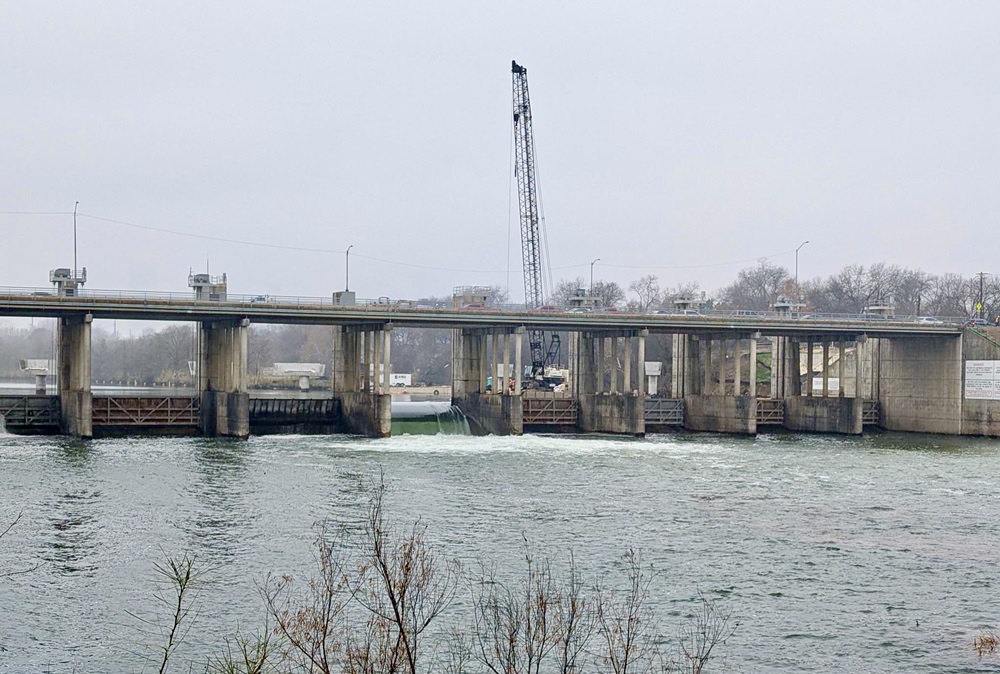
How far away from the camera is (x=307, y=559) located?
1308 inches

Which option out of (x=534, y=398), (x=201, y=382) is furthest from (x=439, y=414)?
(x=201, y=382)

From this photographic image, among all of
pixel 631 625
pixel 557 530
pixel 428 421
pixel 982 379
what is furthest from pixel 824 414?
pixel 631 625

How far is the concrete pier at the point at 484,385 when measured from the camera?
260ft

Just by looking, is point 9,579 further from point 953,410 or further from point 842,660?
point 953,410

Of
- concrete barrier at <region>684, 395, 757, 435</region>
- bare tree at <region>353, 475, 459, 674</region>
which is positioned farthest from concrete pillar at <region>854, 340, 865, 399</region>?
bare tree at <region>353, 475, 459, 674</region>

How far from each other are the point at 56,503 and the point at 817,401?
6357 cm

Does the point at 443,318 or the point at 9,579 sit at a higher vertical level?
the point at 443,318

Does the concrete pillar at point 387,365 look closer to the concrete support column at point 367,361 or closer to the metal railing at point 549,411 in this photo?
the concrete support column at point 367,361

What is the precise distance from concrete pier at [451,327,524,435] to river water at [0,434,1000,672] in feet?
31.6

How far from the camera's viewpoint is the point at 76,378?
2670 inches

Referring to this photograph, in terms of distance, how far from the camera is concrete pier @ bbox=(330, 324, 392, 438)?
7438 cm

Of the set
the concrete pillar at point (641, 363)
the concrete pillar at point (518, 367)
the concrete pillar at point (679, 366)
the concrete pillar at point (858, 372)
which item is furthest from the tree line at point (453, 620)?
the concrete pillar at point (858, 372)

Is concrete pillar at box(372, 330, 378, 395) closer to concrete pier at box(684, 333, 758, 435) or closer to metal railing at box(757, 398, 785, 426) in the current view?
concrete pier at box(684, 333, 758, 435)

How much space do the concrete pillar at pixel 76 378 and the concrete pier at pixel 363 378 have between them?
17.1 meters
